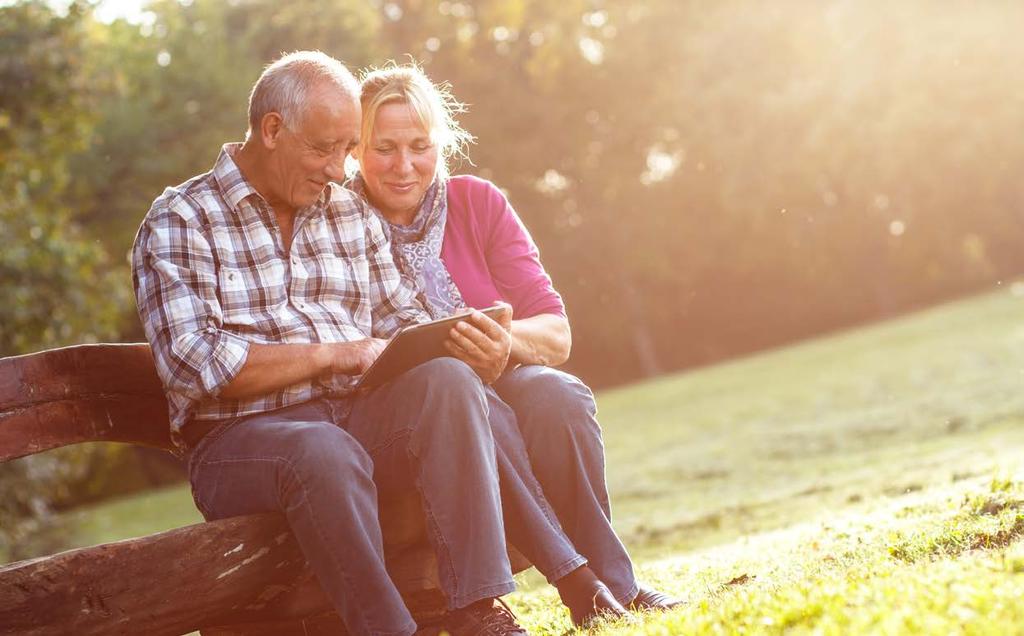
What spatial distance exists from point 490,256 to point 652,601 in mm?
1555

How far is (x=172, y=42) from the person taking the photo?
1049 inches

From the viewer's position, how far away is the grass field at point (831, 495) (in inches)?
135

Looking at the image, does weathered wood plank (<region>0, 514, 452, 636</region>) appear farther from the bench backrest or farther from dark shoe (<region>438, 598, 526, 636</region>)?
the bench backrest

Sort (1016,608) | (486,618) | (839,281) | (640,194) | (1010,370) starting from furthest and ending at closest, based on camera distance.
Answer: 1. (839,281)
2. (640,194)
3. (1010,370)
4. (486,618)
5. (1016,608)

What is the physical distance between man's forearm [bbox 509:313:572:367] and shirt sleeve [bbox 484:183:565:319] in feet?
0.31

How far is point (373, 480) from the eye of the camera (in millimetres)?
4082

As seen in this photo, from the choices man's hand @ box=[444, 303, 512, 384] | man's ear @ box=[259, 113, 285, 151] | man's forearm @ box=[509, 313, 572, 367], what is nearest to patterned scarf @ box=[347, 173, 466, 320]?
man's forearm @ box=[509, 313, 572, 367]

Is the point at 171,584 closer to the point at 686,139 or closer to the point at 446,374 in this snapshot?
the point at 446,374

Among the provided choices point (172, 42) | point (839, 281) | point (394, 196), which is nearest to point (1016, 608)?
point (394, 196)

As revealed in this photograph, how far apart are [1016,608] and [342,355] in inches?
85.1

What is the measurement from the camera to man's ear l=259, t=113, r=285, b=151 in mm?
4348

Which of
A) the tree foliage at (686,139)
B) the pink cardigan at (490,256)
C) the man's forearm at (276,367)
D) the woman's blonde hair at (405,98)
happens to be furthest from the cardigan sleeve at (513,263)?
the tree foliage at (686,139)

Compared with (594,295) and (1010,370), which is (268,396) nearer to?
(1010,370)

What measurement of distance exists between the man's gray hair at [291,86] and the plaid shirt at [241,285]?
0.23 metres
